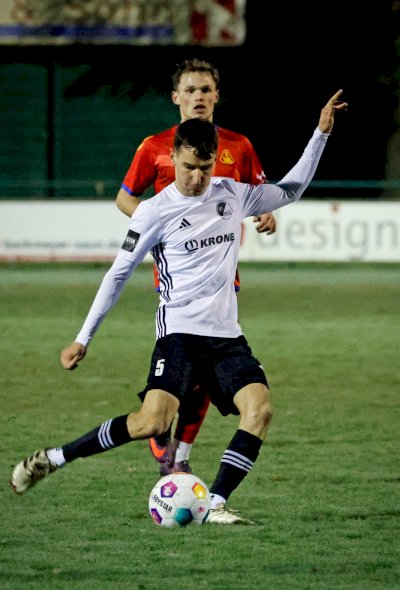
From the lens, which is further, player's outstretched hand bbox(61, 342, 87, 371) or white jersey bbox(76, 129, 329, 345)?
white jersey bbox(76, 129, 329, 345)

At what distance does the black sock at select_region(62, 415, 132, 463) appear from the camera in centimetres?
609

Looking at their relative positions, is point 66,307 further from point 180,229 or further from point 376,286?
point 180,229

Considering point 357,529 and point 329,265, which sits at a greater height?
point 357,529

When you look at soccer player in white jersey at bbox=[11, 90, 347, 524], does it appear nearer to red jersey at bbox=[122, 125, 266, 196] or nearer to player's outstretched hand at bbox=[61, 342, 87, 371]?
player's outstretched hand at bbox=[61, 342, 87, 371]

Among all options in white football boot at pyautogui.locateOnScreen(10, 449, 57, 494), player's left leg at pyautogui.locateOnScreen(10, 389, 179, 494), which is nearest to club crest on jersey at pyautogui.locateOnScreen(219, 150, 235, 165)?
player's left leg at pyautogui.locateOnScreen(10, 389, 179, 494)

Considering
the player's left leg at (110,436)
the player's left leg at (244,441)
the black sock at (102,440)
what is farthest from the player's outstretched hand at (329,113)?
the black sock at (102,440)

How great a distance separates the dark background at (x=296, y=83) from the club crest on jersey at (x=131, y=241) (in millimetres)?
21718

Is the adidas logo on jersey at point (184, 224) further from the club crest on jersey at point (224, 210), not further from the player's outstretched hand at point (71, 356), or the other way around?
the player's outstretched hand at point (71, 356)

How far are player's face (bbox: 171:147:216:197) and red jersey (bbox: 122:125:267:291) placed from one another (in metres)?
1.07

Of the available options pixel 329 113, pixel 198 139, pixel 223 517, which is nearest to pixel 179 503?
pixel 223 517

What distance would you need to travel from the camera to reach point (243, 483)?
7.04 metres

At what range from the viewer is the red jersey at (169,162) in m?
7.29

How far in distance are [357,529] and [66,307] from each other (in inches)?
399

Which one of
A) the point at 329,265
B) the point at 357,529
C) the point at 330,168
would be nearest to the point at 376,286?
the point at 329,265
